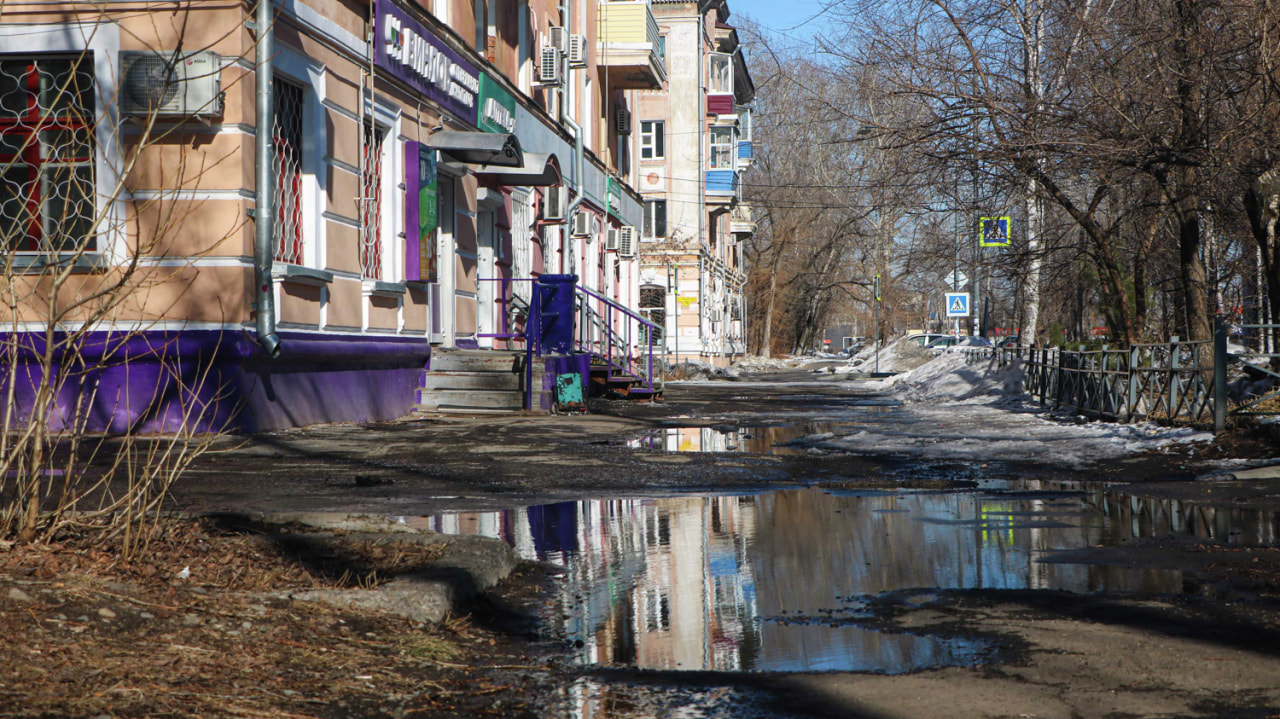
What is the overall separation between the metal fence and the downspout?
9350 millimetres

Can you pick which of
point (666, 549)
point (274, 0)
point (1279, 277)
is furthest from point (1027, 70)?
point (666, 549)

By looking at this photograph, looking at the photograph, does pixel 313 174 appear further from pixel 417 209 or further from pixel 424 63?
pixel 424 63

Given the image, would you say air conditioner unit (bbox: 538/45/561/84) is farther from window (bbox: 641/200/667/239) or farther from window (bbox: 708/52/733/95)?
window (bbox: 708/52/733/95)

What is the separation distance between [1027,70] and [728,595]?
1271cm

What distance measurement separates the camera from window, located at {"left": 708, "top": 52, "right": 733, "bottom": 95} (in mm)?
53500

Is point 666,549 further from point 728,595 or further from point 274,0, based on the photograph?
point 274,0

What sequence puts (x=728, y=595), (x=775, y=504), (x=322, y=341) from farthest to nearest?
(x=322, y=341), (x=775, y=504), (x=728, y=595)

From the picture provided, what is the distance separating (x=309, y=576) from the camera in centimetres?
453

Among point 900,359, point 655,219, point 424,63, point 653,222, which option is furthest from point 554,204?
point 900,359

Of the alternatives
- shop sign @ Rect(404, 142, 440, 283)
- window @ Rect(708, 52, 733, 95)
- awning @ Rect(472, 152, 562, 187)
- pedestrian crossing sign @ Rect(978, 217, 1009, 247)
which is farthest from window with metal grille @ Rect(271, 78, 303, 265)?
window @ Rect(708, 52, 733, 95)

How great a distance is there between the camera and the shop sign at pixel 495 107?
62.2 feet

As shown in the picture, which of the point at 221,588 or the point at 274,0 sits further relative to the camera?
the point at 274,0

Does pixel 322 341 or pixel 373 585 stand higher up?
pixel 322 341

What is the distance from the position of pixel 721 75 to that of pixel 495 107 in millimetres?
37411
